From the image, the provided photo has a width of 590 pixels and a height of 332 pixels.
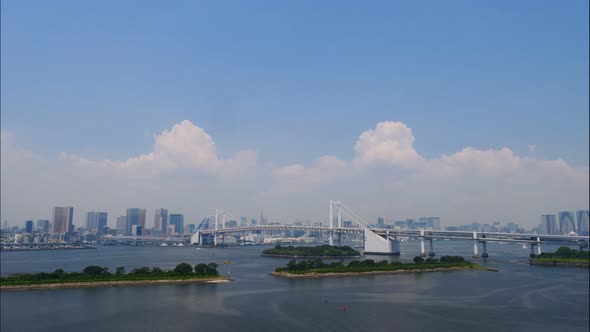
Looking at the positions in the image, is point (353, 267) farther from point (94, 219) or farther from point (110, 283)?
point (94, 219)

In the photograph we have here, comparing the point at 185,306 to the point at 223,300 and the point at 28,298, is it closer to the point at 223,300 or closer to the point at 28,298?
the point at 223,300

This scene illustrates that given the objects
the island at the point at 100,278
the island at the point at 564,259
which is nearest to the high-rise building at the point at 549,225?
the island at the point at 564,259

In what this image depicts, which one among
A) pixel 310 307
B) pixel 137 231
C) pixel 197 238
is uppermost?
pixel 137 231

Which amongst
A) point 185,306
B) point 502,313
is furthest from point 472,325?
point 185,306

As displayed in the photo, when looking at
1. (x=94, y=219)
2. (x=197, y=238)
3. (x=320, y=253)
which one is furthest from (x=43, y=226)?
(x=320, y=253)

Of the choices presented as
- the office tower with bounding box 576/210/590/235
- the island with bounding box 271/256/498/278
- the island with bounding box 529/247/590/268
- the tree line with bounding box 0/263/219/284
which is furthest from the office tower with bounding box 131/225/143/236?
the office tower with bounding box 576/210/590/235

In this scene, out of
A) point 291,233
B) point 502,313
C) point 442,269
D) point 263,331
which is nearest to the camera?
point 263,331
